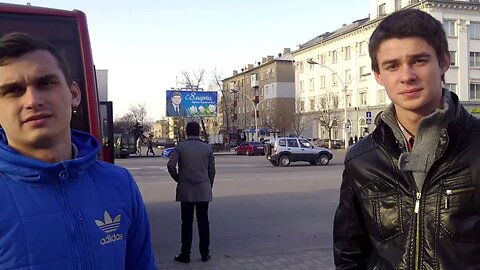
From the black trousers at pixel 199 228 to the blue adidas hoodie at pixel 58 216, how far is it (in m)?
5.16

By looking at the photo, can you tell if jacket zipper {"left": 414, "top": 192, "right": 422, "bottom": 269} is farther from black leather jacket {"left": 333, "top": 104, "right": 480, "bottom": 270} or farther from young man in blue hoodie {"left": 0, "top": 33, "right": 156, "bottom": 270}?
young man in blue hoodie {"left": 0, "top": 33, "right": 156, "bottom": 270}

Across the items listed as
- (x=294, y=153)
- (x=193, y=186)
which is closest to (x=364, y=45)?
(x=294, y=153)

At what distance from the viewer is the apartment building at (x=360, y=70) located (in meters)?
55.3

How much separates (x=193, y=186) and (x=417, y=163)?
5318mm

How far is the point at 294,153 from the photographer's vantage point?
1097 inches

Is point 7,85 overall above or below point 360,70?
below

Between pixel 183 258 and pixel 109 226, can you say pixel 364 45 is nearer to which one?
pixel 183 258

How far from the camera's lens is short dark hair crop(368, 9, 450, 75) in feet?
6.68

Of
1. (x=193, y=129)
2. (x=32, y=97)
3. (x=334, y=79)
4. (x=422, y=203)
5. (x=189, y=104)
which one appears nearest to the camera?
(x=32, y=97)

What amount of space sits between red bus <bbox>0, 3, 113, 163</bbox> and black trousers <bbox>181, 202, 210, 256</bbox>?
5.74ft

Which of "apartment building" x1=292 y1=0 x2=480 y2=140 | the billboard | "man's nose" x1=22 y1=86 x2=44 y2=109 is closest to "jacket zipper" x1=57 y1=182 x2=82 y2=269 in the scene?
"man's nose" x1=22 y1=86 x2=44 y2=109

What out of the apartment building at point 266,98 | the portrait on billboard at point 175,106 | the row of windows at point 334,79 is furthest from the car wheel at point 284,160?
the apartment building at point 266,98

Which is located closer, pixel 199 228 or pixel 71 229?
pixel 71 229

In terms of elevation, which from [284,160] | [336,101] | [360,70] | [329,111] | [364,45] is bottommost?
[284,160]
